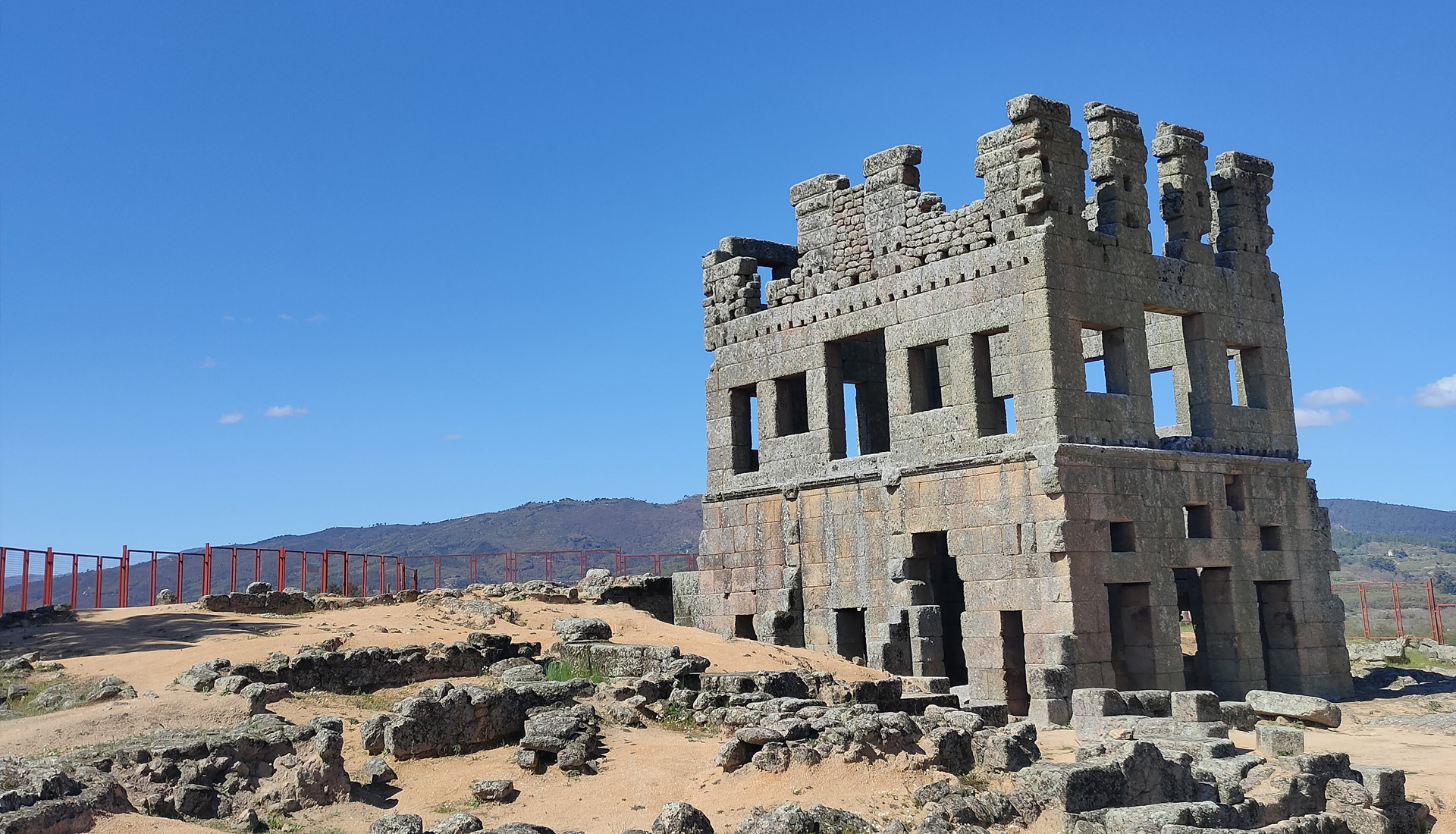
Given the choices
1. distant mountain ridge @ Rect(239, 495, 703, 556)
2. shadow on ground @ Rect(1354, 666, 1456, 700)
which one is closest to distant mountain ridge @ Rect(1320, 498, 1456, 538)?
distant mountain ridge @ Rect(239, 495, 703, 556)

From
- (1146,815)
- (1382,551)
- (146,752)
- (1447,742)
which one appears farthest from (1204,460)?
(1382,551)

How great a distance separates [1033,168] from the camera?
739 inches

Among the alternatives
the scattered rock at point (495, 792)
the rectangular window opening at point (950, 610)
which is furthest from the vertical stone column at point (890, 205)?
the scattered rock at point (495, 792)

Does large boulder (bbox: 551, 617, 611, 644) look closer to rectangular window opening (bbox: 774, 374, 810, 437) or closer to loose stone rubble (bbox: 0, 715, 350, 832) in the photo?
rectangular window opening (bbox: 774, 374, 810, 437)

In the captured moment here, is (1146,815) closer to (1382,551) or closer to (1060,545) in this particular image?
(1060,545)

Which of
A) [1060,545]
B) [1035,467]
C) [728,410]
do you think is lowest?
[1060,545]

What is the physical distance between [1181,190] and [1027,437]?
5.61 m

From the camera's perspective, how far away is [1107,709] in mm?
16016

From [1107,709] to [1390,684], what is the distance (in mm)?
9245

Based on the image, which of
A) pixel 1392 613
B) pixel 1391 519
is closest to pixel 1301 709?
pixel 1392 613

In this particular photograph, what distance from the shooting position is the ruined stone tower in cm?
1842

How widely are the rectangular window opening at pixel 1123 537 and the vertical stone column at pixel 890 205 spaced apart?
197 inches

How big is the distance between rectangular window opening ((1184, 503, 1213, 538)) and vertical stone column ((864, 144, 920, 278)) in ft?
18.6

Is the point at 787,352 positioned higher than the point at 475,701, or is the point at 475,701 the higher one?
the point at 787,352
